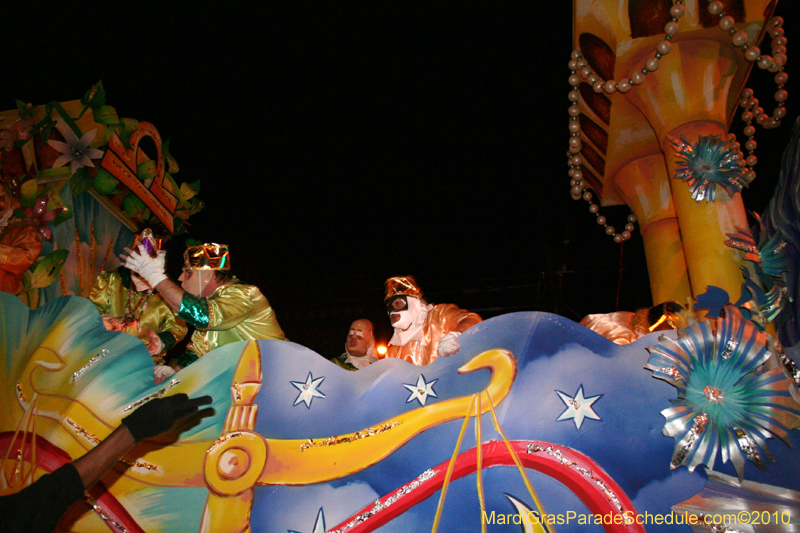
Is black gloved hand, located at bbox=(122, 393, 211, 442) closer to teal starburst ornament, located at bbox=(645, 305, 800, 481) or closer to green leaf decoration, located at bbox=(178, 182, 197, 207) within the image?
teal starburst ornament, located at bbox=(645, 305, 800, 481)

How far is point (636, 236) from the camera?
18.2 feet

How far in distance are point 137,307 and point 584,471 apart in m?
3.18

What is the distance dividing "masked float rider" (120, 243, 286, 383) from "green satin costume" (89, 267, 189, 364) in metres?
0.66

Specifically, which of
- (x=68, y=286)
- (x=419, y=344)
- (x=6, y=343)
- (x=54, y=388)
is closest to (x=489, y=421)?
(x=419, y=344)

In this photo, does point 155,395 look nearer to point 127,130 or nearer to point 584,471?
point 584,471

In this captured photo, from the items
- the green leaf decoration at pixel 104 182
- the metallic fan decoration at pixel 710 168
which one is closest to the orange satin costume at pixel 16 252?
the green leaf decoration at pixel 104 182

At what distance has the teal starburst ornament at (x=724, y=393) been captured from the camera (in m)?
1.67

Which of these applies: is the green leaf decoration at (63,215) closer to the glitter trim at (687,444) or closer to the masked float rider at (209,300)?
the masked float rider at (209,300)

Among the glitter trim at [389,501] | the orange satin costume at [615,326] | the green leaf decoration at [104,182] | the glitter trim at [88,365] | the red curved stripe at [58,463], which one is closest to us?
the glitter trim at [389,501]

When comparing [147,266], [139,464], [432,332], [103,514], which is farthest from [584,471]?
[147,266]

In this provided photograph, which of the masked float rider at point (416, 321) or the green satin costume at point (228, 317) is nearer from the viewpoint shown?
the green satin costume at point (228, 317)

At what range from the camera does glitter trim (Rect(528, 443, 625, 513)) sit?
171 cm

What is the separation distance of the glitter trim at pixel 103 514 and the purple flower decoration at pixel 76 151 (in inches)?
80.2

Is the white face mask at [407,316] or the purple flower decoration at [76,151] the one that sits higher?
the purple flower decoration at [76,151]
